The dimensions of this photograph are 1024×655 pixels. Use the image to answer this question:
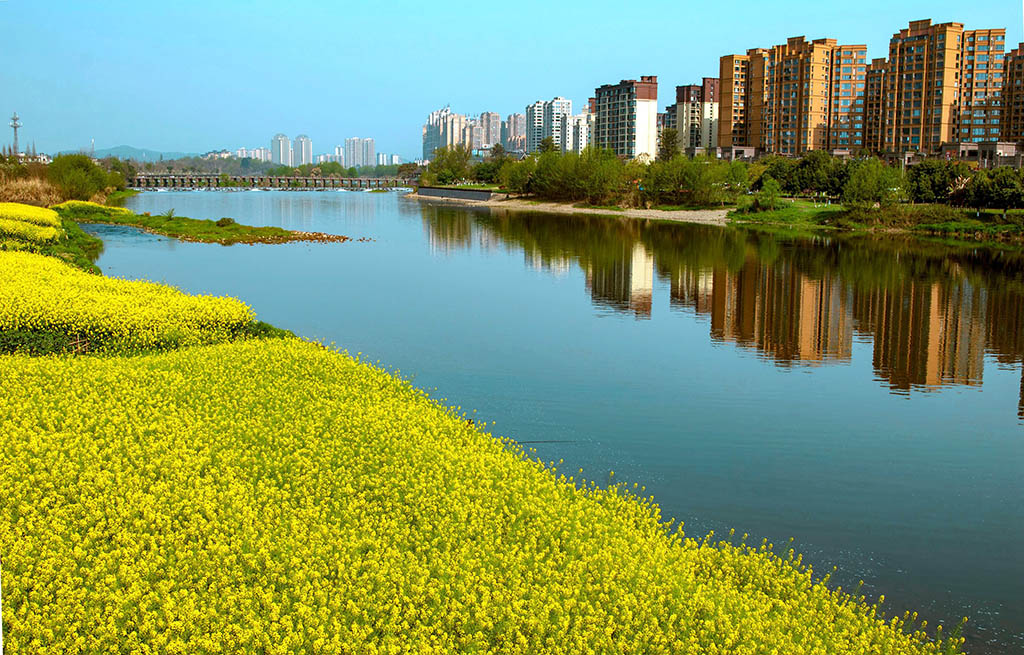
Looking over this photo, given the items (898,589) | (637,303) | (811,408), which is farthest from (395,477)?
(637,303)

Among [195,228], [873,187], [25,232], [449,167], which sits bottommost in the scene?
[25,232]

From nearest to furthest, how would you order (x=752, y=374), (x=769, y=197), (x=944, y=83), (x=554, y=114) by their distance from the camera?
(x=752, y=374) → (x=769, y=197) → (x=944, y=83) → (x=554, y=114)

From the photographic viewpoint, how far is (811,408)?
11.1 m

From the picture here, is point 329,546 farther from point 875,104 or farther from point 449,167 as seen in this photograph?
point 449,167

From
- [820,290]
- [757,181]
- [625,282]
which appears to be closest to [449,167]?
[757,181]

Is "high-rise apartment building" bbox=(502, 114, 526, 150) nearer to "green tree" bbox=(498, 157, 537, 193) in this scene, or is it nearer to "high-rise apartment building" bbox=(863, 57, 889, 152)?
"green tree" bbox=(498, 157, 537, 193)

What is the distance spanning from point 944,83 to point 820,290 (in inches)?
2088

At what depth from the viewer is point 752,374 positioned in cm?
1280

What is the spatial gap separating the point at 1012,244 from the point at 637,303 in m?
23.8

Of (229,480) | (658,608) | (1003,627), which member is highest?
(229,480)

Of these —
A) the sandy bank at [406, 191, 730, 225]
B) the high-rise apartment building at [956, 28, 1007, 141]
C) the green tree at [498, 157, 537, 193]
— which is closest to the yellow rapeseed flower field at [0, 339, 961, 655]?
the sandy bank at [406, 191, 730, 225]

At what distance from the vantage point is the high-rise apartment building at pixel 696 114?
9656 centimetres

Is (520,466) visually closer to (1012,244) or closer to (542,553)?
(542,553)

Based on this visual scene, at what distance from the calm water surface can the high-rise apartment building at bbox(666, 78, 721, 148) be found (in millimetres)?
69975
